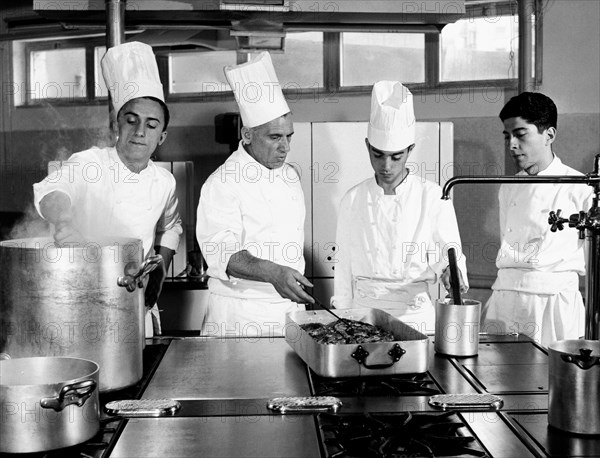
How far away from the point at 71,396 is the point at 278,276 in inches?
37.9

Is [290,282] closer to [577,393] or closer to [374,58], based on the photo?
[577,393]

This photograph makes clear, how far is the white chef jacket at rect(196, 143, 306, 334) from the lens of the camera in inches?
107

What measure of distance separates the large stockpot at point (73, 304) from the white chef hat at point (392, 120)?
153 centimetres

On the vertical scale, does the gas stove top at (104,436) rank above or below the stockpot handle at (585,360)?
below

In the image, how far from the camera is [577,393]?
4.13 feet

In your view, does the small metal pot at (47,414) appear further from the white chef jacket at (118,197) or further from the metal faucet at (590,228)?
the white chef jacket at (118,197)

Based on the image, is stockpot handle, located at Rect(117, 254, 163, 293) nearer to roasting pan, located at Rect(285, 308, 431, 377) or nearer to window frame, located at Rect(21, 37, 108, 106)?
roasting pan, located at Rect(285, 308, 431, 377)

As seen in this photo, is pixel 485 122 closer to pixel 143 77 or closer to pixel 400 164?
pixel 400 164

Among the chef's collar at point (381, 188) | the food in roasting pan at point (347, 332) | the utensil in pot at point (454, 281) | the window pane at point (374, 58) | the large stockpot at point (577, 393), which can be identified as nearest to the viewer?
the large stockpot at point (577, 393)

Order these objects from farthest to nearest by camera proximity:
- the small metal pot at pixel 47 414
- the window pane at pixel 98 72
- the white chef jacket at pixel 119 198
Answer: the window pane at pixel 98 72, the white chef jacket at pixel 119 198, the small metal pot at pixel 47 414

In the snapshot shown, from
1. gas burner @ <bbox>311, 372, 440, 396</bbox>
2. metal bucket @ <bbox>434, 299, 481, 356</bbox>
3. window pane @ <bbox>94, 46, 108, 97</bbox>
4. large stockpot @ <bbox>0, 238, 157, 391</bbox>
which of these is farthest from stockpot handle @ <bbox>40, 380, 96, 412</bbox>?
window pane @ <bbox>94, 46, 108, 97</bbox>

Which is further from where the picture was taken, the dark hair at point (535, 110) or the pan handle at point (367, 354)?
the dark hair at point (535, 110)

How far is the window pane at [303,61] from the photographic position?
484cm

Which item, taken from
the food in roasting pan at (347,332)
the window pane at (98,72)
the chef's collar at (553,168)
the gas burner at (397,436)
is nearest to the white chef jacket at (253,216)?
the food in roasting pan at (347,332)
